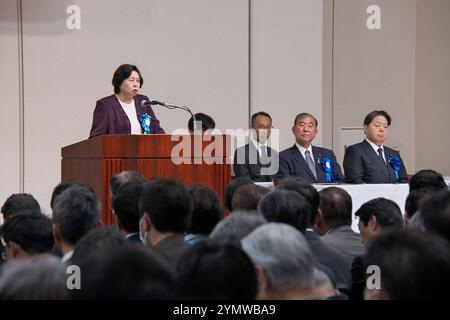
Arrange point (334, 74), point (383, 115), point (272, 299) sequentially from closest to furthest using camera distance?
point (272, 299) → point (383, 115) → point (334, 74)

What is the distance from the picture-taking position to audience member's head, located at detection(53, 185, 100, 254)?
3.20m

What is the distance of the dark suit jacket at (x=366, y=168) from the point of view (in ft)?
23.7

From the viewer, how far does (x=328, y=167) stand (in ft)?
23.6

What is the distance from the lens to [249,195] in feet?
13.0

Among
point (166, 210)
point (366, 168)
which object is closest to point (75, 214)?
point (166, 210)

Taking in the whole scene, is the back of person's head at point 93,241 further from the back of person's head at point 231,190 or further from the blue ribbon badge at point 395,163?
the blue ribbon badge at point 395,163

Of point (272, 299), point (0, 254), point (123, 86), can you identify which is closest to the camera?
point (272, 299)

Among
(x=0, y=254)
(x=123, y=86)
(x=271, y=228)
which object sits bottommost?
(x=0, y=254)

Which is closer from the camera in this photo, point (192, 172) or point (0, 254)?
point (0, 254)

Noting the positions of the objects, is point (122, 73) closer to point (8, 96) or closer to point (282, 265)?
point (8, 96)

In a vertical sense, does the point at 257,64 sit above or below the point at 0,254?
above

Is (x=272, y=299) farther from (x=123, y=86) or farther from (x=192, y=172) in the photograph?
(x=123, y=86)
